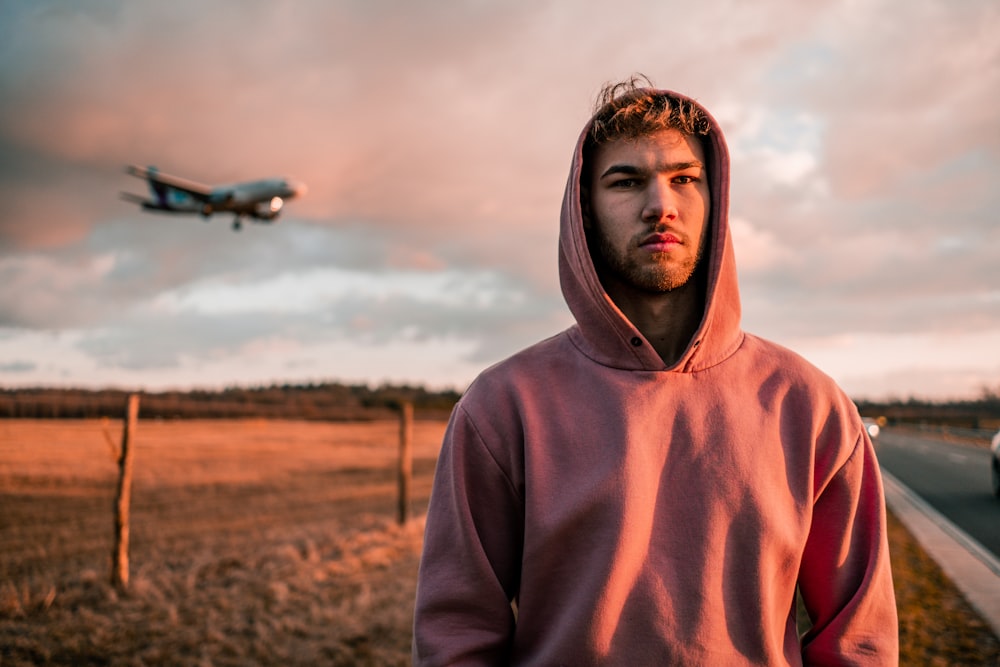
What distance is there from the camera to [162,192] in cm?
5247

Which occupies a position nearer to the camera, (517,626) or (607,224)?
(517,626)

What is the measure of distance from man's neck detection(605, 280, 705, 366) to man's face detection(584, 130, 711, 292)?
0.04 m

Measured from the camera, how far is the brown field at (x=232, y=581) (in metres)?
6.59

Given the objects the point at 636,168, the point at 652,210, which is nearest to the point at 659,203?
the point at 652,210

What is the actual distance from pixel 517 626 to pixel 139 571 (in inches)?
431

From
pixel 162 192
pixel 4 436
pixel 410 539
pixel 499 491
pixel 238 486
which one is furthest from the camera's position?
pixel 162 192

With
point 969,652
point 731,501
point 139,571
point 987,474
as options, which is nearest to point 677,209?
point 731,501

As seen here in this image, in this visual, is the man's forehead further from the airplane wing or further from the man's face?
the airplane wing

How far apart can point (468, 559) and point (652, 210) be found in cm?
102

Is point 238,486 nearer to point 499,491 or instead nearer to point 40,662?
point 40,662

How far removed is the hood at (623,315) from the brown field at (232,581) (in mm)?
3955

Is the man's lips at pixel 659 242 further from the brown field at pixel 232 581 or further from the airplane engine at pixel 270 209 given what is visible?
A: the airplane engine at pixel 270 209

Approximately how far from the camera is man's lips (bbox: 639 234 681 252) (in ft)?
6.11

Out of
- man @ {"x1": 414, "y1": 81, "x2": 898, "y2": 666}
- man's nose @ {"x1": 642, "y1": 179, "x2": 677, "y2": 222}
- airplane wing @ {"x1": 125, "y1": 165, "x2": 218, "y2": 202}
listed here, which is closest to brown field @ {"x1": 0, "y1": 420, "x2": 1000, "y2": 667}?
man @ {"x1": 414, "y1": 81, "x2": 898, "y2": 666}
